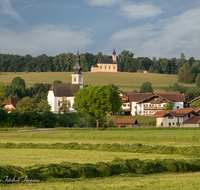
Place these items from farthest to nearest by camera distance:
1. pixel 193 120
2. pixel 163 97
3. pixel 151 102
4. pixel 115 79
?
1. pixel 115 79
2. pixel 151 102
3. pixel 163 97
4. pixel 193 120

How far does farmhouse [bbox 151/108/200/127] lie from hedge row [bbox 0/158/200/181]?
52825mm

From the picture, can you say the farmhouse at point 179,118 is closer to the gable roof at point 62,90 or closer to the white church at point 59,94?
the white church at point 59,94

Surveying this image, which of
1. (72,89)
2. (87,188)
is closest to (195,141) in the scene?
(87,188)

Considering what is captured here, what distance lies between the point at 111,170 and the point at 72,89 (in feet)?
330

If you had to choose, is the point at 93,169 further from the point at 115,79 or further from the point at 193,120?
the point at 115,79

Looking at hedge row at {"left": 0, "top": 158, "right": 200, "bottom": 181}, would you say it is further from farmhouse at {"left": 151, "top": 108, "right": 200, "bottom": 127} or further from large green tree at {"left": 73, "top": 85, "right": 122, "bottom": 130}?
farmhouse at {"left": 151, "top": 108, "right": 200, "bottom": 127}

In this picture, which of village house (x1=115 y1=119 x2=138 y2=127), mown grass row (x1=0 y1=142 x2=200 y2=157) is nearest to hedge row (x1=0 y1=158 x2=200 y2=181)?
mown grass row (x1=0 y1=142 x2=200 y2=157)

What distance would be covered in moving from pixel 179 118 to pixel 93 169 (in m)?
57.9

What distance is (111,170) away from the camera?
1243 centimetres

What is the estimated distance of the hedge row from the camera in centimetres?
1099

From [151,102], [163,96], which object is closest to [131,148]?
[151,102]

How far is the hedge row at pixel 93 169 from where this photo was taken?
11.0m

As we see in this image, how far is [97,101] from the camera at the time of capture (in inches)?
2242

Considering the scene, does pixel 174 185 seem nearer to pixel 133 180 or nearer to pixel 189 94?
pixel 133 180
